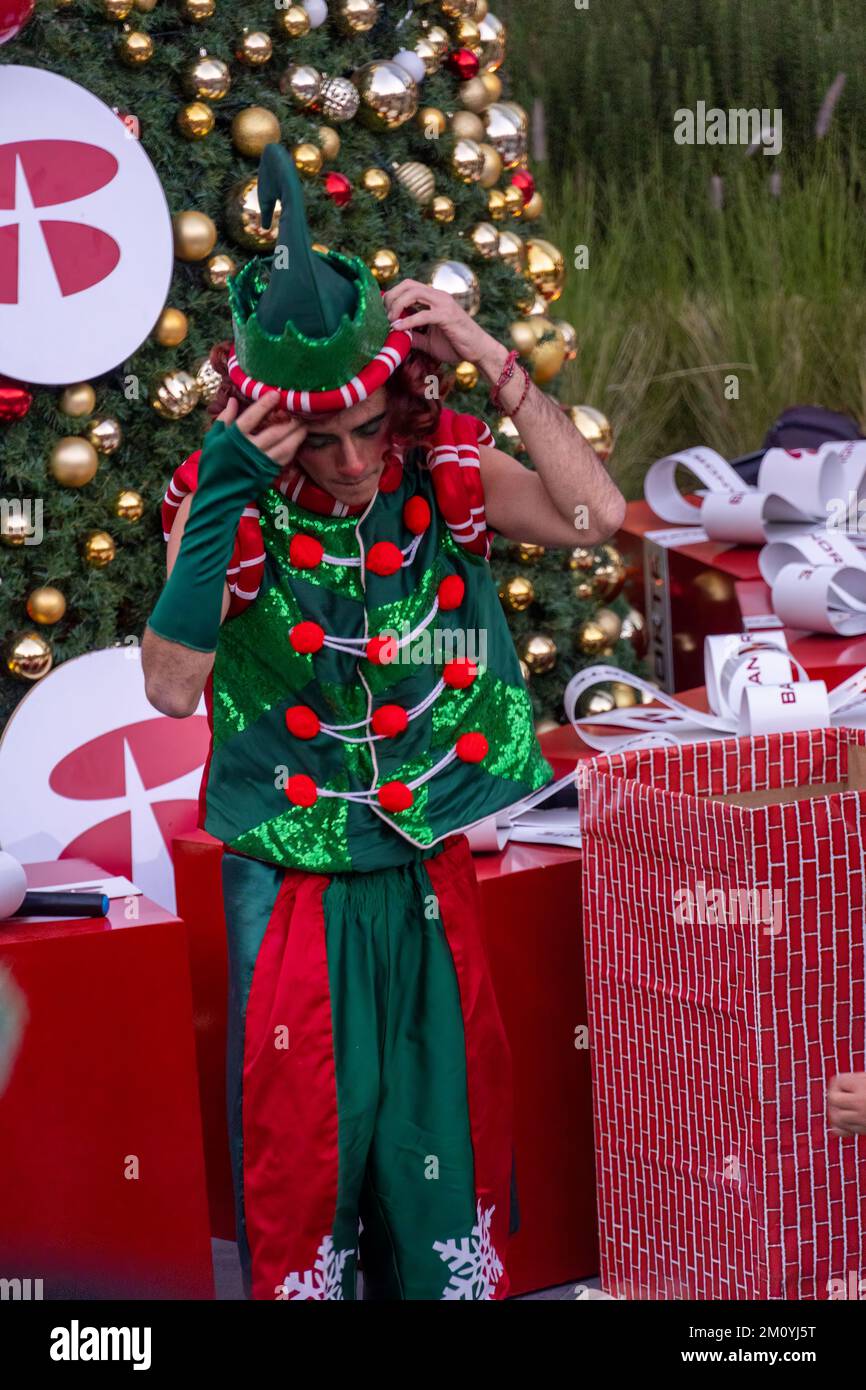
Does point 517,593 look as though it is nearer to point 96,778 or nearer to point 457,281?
point 457,281

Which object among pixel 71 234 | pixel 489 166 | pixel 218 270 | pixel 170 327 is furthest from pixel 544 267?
pixel 71 234

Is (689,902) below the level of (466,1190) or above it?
above

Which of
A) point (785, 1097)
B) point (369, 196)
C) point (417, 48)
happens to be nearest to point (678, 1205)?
point (785, 1097)

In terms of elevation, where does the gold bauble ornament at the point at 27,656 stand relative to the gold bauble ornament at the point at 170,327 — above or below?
below

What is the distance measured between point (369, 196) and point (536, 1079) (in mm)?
1649

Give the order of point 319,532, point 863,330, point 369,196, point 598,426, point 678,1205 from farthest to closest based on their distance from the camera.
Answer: point 863,330, point 598,426, point 369,196, point 678,1205, point 319,532

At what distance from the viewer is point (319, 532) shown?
221 centimetres

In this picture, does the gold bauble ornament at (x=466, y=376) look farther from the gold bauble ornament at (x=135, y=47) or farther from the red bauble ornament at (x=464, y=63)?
the gold bauble ornament at (x=135, y=47)

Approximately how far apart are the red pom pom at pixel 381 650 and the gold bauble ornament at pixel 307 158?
132 centimetres

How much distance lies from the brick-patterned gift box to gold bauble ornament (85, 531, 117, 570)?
41.2 inches

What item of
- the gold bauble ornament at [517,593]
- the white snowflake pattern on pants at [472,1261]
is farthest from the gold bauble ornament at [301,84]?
the white snowflake pattern on pants at [472,1261]

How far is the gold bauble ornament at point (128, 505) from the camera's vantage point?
315 cm

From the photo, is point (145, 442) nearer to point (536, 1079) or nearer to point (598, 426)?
point (598, 426)

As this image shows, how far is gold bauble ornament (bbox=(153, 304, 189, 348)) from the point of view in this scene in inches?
124
